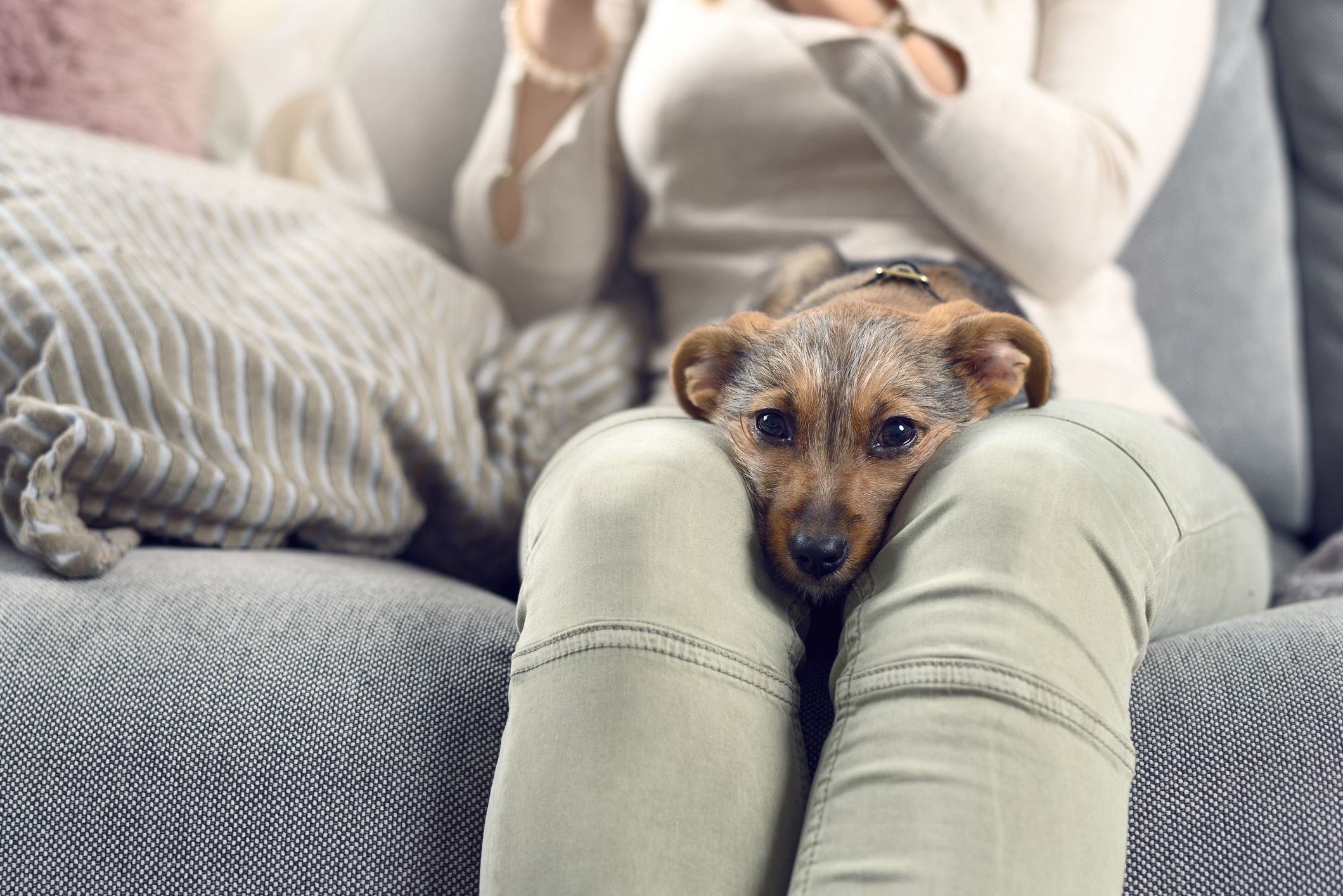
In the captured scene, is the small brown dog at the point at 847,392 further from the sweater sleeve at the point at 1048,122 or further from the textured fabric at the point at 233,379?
the textured fabric at the point at 233,379

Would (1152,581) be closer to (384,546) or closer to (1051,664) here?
(1051,664)

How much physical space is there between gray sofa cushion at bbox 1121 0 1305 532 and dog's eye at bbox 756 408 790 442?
4.22 ft

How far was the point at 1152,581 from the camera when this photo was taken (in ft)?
3.09

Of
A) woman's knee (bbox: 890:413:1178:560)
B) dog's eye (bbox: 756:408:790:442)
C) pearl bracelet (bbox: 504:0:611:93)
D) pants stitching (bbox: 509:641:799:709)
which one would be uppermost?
pearl bracelet (bbox: 504:0:611:93)

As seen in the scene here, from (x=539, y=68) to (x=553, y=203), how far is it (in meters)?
0.27

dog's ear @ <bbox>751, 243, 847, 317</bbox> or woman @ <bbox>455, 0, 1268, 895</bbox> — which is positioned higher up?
woman @ <bbox>455, 0, 1268, 895</bbox>

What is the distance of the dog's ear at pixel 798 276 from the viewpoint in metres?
1.63

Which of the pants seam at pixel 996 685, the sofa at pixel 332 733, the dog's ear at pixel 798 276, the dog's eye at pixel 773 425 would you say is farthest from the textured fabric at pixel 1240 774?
the dog's ear at pixel 798 276

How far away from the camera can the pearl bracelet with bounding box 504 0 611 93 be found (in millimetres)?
1869

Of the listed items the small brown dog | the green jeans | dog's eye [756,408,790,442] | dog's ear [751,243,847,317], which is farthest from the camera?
dog's ear [751,243,847,317]

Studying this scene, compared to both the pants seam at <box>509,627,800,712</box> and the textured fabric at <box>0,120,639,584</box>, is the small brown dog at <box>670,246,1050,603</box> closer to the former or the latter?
the pants seam at <box>509,627,800,712</box>

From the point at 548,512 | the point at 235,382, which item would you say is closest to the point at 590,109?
the point at 235,382

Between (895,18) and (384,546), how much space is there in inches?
47.1

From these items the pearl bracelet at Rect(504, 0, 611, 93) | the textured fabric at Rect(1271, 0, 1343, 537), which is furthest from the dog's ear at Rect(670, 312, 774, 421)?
the textured fabric at Rect(1271, 0, 1343, 537)
